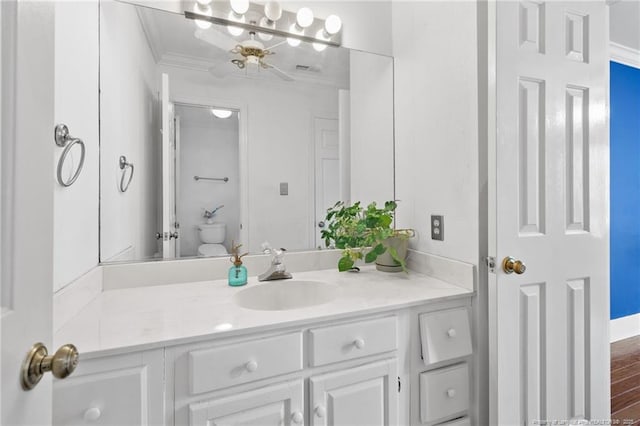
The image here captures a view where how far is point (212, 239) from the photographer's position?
145 centimetres

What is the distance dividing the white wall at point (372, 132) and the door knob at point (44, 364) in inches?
56.0

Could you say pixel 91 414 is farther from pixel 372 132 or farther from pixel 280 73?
pixel 372 132

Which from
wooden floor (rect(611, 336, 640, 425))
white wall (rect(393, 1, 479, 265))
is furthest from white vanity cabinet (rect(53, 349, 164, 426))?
wooden floor (rect(611, 336, 640, 425))

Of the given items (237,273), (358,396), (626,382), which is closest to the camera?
(358,396)

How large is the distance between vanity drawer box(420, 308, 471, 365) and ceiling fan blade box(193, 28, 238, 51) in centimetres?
144

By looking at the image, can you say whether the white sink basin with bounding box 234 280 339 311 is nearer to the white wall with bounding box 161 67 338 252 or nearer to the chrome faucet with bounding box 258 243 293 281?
the chrome faucet with bounding box 258 243 293 281

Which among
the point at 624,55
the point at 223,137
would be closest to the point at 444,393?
the point at 223,137

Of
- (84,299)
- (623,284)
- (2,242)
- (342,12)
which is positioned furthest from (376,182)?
(623,284)

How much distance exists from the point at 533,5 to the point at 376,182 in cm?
97

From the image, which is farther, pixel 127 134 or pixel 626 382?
pixel 626 382

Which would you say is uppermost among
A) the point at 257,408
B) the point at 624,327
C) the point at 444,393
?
the point at 257,408

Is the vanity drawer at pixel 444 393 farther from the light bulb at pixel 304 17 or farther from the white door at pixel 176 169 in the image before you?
the light bulb at pixel 304 17

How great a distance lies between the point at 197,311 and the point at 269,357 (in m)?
0.28

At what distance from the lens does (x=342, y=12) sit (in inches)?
→ 65.1
